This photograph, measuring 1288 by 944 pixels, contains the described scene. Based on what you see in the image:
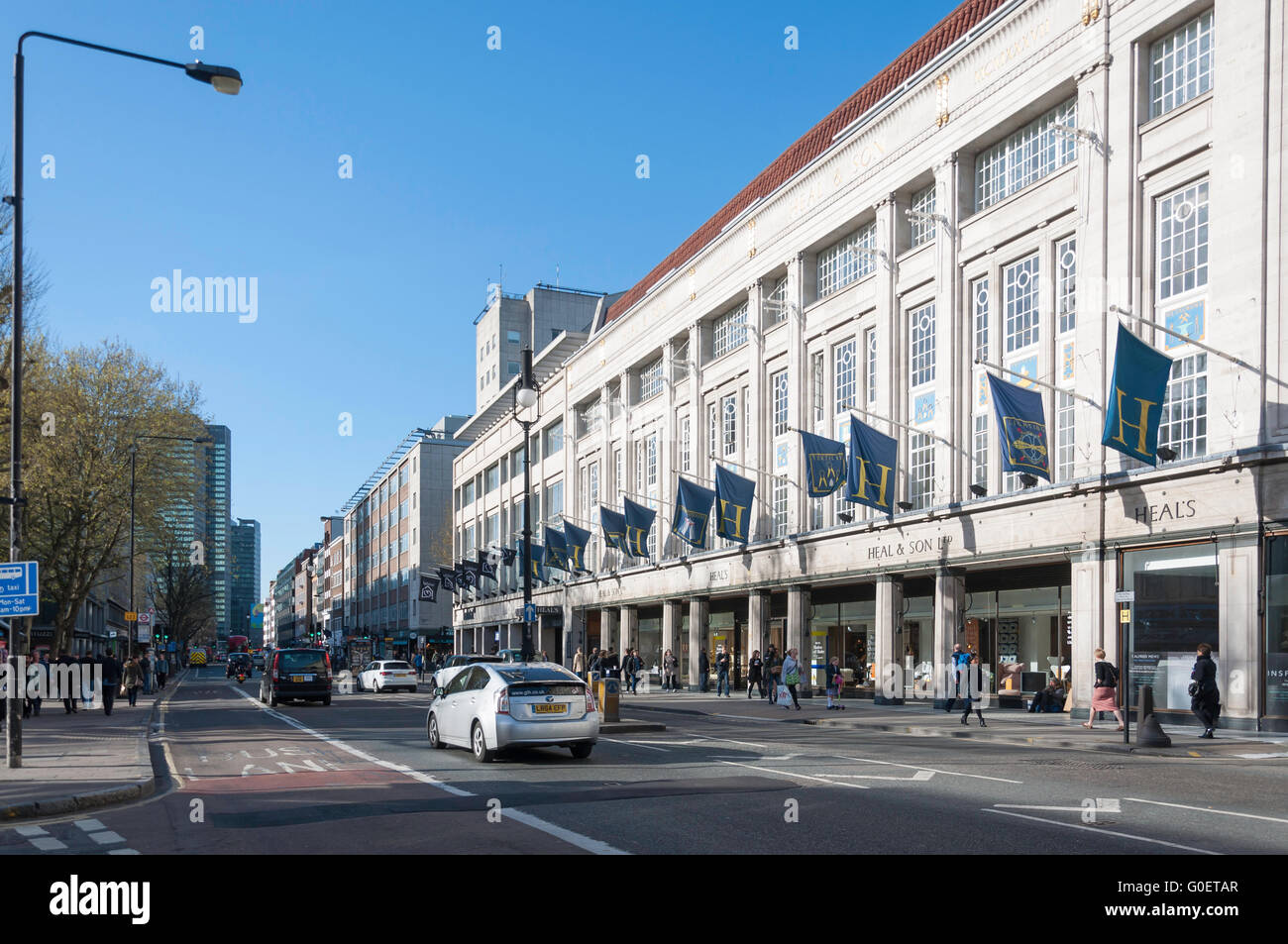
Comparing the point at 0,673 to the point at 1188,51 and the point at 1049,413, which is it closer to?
the point at 1049,413

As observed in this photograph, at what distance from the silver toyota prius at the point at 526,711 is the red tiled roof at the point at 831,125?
85.7 ft

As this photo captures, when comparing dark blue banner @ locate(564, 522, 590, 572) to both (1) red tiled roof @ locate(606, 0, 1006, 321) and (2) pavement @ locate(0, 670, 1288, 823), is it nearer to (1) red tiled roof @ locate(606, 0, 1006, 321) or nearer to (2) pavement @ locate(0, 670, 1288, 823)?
(1) red tiled roof @ locate(606, 0, 1006, 321)

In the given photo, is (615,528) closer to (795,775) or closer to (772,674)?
(772,674)

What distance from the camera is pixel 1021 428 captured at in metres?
28.1

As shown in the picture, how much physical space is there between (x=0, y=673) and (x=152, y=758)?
34.1 feet

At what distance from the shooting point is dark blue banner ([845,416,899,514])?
33.9 m

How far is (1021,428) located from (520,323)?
257 ft

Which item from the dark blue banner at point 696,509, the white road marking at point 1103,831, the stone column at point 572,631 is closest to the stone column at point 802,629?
the dark blue banner at point 696,509

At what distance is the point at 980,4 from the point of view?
Answer: 35.8m

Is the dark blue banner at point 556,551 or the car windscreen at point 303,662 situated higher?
the dark blue banner at point 556,551

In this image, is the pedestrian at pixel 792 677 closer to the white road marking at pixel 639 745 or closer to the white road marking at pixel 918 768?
the white road marking at pixel 639 745

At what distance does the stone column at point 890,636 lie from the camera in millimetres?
36188

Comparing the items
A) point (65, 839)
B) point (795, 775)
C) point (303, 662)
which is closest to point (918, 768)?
point (795, 775)
